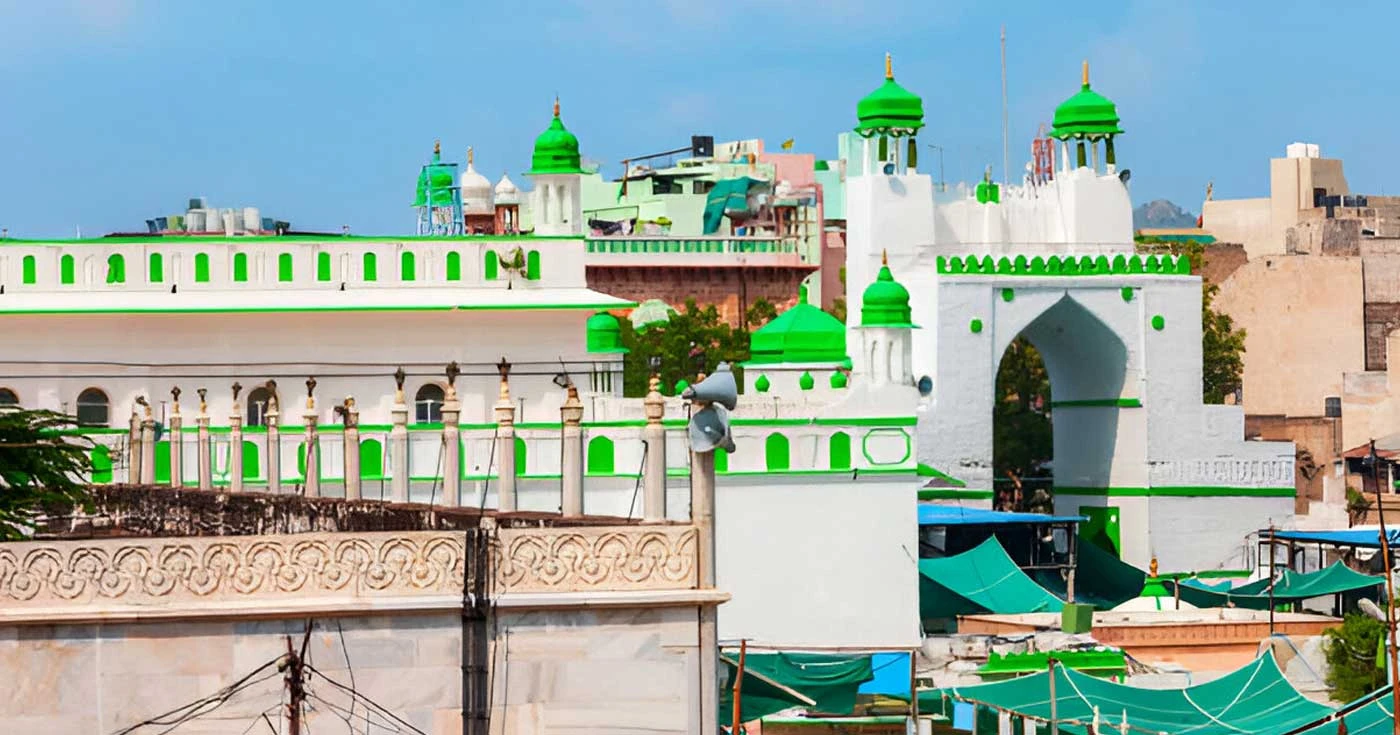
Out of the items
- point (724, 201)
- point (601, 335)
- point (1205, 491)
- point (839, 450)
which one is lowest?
point (1205, 491)

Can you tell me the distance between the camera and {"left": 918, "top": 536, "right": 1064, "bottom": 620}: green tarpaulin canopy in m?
43.8

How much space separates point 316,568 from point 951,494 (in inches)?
1314

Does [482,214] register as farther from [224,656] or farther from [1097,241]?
[224,656]

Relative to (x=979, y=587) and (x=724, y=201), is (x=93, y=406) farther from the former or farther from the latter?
(x=724, y=201)

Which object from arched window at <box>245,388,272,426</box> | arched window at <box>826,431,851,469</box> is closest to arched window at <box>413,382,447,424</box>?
arched window at <box>245,388,272,426</box>

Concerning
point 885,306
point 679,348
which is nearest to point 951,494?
point 885,306

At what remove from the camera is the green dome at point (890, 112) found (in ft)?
171

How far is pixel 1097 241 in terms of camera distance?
5319 centimetres

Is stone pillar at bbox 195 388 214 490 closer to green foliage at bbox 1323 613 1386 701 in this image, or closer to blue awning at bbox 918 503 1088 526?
green foliage at bbox 1323 613 1386 701

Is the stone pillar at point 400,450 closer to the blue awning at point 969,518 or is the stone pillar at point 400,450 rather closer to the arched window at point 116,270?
the arched window at point 116,270

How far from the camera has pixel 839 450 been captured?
123ft

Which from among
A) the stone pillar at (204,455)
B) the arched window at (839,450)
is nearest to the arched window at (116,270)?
the stone pillar at (204,455)

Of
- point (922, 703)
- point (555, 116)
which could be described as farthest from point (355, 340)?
point (922, 703)

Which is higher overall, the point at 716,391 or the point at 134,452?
the point at 716,391
